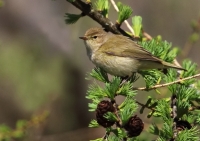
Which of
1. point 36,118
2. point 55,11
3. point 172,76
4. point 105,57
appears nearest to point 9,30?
point 55,11

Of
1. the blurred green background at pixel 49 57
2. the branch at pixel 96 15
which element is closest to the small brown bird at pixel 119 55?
the branch at pixel 96 15

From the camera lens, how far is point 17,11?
8133 millimetres

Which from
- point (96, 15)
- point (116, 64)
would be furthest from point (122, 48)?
point (96, 15)

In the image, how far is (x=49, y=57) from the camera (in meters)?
7.90

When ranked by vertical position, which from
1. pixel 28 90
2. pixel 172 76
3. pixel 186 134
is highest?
pixel 28 90

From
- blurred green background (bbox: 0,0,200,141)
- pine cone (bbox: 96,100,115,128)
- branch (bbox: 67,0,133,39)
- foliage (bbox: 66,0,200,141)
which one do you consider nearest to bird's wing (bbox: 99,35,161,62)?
branch (bbox: 67,0,133,39)

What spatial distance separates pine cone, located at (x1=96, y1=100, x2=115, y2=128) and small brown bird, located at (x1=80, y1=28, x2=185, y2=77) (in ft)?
2.45

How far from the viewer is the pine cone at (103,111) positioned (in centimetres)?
210

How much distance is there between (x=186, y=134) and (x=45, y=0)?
670 cm

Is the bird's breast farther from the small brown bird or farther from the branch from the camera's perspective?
the branch

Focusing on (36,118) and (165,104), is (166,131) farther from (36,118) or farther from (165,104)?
(36,118)

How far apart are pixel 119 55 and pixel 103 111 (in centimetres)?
126

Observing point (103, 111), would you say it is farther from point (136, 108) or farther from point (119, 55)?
point (119, 55)

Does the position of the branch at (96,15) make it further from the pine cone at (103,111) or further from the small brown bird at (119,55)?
the pine cone at (103,111)
